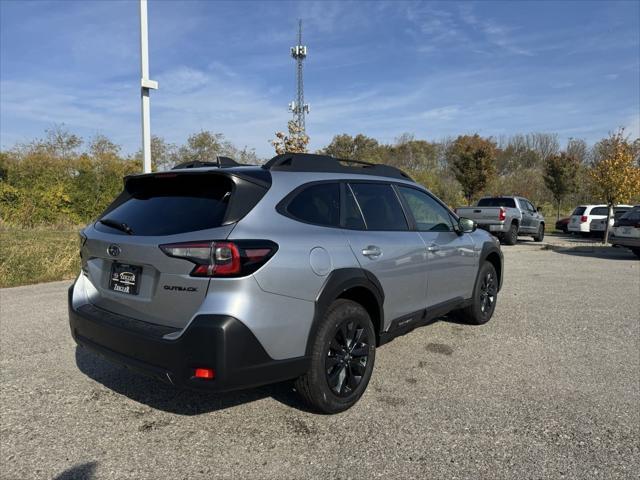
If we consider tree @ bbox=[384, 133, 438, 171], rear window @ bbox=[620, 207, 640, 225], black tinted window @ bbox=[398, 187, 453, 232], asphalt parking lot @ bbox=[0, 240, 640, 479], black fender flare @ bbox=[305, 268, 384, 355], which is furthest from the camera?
tree @ bbox=[384, 133, 438, 171]

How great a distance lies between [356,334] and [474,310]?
2.58 meters

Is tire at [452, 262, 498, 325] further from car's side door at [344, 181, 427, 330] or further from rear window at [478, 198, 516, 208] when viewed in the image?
rear window at [478, 198, 516, 208]

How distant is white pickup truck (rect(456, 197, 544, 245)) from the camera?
16516 mm

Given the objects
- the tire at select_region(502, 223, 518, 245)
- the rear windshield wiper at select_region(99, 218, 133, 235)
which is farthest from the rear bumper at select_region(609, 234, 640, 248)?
the rear windshield wiper at select_region(99, 218, 133, 235)

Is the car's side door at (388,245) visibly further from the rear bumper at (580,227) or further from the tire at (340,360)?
the rear bumper at (580,227)

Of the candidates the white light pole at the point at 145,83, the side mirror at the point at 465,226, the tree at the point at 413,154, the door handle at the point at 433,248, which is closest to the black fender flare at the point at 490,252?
the side mirror at the point at 465,226

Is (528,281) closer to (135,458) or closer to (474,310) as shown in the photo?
(474,310)

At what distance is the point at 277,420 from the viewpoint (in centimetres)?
325

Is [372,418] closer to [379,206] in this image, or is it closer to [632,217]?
[379,206]

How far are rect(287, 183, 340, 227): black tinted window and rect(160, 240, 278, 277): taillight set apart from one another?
0.50 metres

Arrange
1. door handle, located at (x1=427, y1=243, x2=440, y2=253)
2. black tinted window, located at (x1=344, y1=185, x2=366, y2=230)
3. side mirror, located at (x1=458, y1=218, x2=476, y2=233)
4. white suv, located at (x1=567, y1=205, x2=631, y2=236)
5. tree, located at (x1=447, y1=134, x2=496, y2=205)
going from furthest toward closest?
tree, located at (x1=447, y1=134, x2=496, y2=205) → white suv, located at (x1=567, y1=205, x2=631, y2=236) → side mirror, located at (x1=458, y1=218, x2=476, y2=233) → door handle, located at (x1=427, y1=243, x2=440, y2=253) → black tinted window, located at (x1=344, y1=185, x2=366, y2=230)

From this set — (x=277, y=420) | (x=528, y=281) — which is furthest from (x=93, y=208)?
(x=277, y=420)

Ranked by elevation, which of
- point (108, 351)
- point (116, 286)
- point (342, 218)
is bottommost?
point (108, 351)

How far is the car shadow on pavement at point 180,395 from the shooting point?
11.3ft
